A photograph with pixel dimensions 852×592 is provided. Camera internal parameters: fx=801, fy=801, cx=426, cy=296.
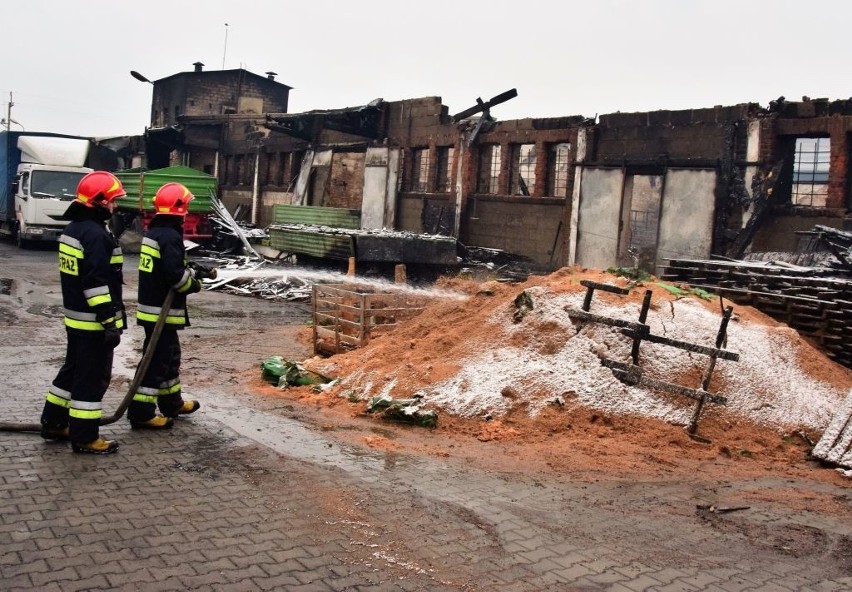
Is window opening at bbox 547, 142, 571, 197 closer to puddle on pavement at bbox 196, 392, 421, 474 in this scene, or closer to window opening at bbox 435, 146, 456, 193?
window opening at bbox 435, 146, 456, 193

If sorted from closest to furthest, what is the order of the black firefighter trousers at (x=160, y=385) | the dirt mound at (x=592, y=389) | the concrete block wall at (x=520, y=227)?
the black firefighter trousers at (x=160, y=385) < the dirt mound at (x=592, y=389) < the concrete block wall at (x=520, y=227)

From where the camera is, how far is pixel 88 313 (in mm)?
5910

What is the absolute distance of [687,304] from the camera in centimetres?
855

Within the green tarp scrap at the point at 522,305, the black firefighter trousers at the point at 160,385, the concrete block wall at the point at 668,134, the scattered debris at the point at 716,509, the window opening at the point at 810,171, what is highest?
the concrete block wall at the point at 668,134

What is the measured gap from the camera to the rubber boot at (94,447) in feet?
19.3

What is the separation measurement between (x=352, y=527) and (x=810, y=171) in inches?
583

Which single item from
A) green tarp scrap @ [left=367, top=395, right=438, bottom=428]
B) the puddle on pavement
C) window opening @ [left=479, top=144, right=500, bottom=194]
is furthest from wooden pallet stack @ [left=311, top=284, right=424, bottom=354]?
window opening @ [left=479, top=144, right=500, bottom=194]

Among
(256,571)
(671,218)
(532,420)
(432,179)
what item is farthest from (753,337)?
(432,179)

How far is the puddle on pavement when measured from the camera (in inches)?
240

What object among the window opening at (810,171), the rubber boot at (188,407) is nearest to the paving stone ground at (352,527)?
the rubber boot at (188,407)

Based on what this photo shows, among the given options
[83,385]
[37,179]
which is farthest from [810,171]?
[37,179]

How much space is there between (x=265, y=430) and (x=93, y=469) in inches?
64.5

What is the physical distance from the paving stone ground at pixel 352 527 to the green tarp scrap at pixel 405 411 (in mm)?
971

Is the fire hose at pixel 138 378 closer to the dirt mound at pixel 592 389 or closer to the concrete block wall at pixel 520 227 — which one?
the dirt mound at pixel 592 389
